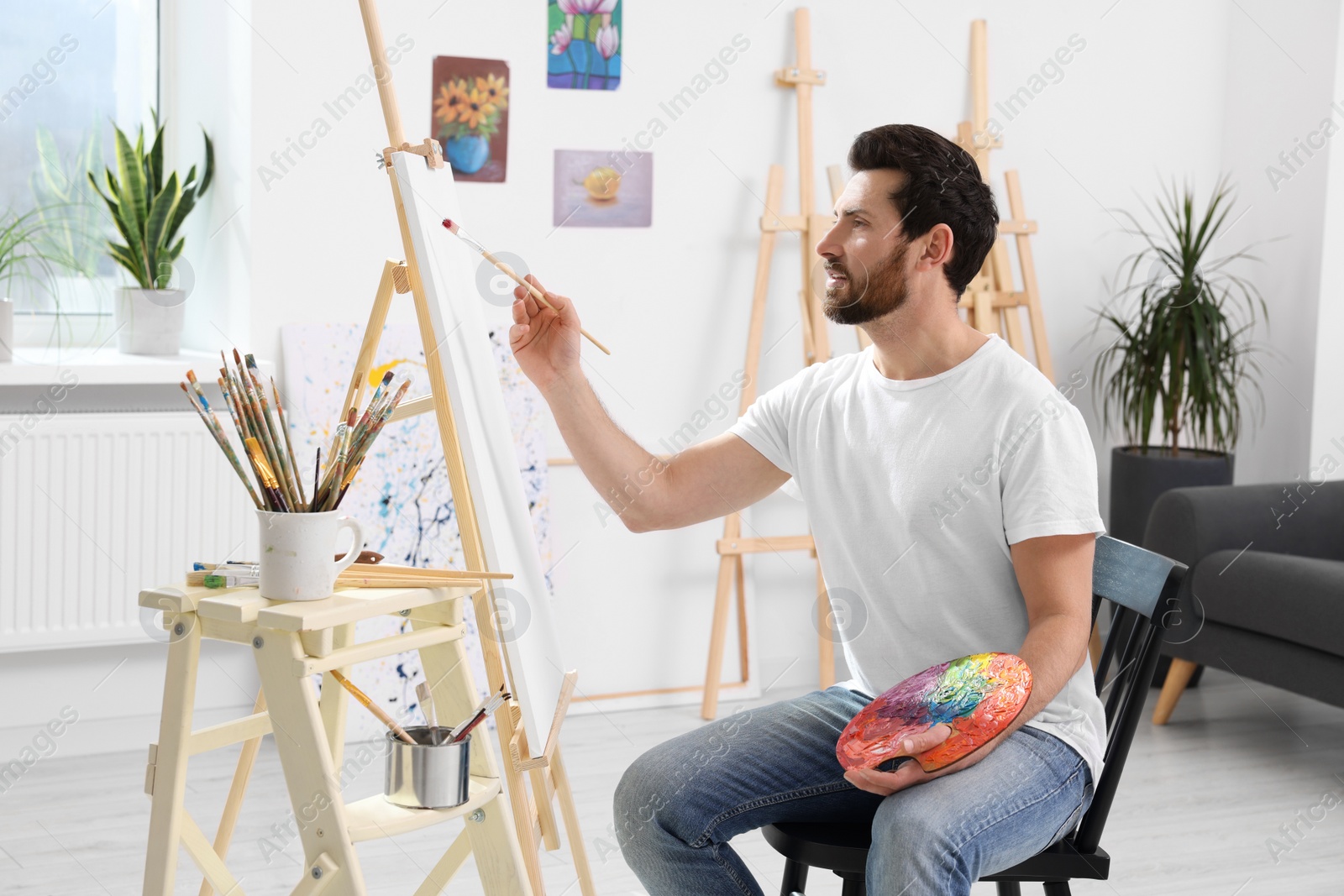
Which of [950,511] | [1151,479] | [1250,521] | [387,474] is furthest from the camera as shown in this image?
[1151,479]

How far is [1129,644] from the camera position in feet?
5.02

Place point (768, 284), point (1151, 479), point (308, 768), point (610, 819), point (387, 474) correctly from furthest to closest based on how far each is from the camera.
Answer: point (1151, 479) < point (768, 284) < point (387, 474) < point (610, 819) < point (308, 768)

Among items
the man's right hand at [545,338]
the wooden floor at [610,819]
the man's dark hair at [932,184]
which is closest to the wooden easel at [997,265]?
the wooden floor at [610,819]

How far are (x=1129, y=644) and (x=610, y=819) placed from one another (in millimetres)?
1309

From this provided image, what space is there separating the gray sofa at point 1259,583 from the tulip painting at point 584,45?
180cm

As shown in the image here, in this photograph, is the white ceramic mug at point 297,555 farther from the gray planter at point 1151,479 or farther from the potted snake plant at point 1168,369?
the potted snake plant at point 1168,369

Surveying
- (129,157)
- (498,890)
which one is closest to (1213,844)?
(498,890)

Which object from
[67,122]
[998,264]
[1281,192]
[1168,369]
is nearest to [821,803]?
[998,264]

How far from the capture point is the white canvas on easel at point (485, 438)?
1.54 meters

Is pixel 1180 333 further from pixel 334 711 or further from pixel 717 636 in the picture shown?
pixel 334 711

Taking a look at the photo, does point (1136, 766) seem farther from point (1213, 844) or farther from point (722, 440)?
point (722, 440)

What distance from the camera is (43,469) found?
274 cm

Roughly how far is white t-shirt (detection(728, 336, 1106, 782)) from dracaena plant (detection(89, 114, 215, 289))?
196cm

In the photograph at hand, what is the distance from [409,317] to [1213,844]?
2131mm
